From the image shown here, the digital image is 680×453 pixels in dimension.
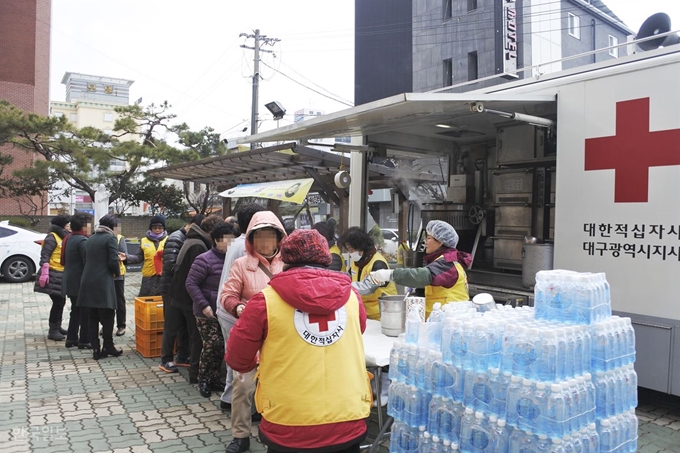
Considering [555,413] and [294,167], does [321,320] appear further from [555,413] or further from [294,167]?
[294,167]

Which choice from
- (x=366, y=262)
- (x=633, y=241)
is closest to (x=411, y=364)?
(x=366, y=262)

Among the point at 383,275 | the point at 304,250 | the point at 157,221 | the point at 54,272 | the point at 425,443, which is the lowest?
the point at 425,443

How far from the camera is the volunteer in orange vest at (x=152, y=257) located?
277 inches

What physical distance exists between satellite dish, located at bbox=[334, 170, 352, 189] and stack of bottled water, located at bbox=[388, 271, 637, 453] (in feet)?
14.6

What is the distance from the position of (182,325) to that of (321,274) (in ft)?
12.8

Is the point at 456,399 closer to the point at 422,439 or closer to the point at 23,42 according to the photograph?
the point at 422,439

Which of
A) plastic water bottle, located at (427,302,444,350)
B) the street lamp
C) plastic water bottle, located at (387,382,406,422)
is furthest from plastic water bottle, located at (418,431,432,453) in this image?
the street lamp

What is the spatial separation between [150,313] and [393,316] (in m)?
3.60

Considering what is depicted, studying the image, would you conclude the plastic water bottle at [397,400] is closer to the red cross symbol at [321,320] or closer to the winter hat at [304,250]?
the red cross symbol at [321,320]

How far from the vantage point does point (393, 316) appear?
3.99 metres

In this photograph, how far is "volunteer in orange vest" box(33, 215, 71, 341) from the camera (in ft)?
23.3

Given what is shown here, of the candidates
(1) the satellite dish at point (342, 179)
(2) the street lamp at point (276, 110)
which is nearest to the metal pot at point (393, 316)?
(1) the satellite dish at point (342, 179)

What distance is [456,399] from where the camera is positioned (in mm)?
2793

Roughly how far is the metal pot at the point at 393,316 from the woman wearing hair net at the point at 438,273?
0.62 ft
